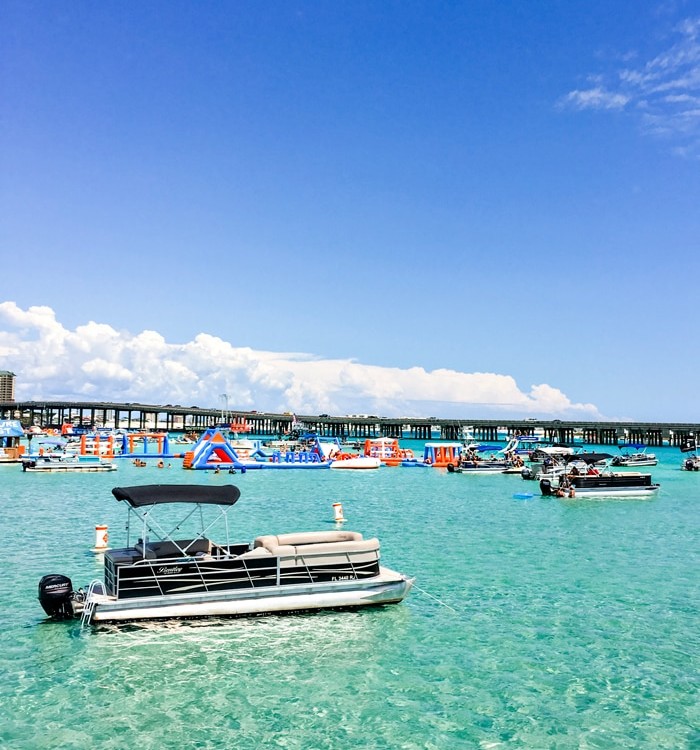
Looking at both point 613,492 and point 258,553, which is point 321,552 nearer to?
point 258,553

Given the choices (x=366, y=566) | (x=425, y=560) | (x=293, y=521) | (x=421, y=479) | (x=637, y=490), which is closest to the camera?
(x=366, y=566)

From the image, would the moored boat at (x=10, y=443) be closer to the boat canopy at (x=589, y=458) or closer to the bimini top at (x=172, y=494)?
the boat canopy at (x=589, y=458)

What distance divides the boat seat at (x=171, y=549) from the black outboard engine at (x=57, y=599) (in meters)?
2.15

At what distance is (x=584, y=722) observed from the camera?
13227 mm

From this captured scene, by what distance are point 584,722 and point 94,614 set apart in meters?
12.5

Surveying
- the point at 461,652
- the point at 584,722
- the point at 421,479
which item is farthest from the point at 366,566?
the point at 421,479

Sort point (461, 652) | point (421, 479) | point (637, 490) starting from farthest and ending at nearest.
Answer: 1. point (421, 479)
2. point (637, 490)
3. point (461, 652)

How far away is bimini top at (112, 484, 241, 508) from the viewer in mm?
19031

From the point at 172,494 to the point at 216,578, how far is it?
273 cm

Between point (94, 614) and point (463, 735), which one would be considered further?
point (94, 614)

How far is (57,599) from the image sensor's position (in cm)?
1877

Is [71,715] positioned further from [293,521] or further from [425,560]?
[293,521]

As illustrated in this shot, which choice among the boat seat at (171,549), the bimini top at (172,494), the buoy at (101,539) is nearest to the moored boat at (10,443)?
the buoy at (101,539)

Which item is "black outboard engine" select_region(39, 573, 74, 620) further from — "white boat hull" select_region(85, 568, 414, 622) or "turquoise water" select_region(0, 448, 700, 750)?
"white boat hull" select_region(85, 568, 414, 622)
